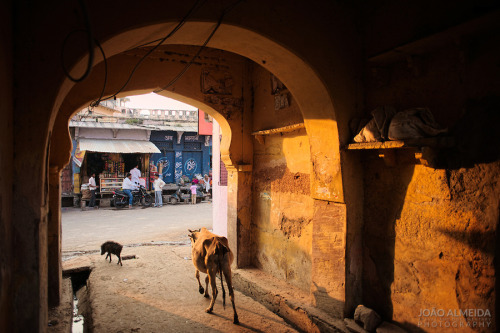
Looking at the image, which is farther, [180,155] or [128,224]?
[180,155]

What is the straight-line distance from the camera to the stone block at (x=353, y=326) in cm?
348

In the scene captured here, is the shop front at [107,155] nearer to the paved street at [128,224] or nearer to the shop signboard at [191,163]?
the paved street at [128,224]

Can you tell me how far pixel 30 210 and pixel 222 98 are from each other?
3.93 metres

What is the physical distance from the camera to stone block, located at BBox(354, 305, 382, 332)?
11.4 feet

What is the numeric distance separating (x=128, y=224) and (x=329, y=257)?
958 cm

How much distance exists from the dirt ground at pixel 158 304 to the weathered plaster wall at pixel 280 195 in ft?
2.75

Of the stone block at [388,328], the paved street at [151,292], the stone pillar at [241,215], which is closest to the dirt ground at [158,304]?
the paved street at [151,292]

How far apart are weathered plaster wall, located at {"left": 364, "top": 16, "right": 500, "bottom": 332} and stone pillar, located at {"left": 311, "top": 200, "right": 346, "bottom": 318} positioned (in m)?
0.35

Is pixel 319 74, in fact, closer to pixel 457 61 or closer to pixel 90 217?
pixel 457 61

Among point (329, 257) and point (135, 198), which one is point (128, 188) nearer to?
point (135, 198)

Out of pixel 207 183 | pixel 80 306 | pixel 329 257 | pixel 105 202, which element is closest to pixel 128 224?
pixel 105 202

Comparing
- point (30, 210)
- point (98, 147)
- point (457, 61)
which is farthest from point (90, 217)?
point (457, 61)

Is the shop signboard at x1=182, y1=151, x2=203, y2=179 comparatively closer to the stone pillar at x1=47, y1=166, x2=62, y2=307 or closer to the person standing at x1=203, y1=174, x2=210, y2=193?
the person standing at x1=203, y1=174, x2=210, y2=193

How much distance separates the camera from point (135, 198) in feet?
55.9
